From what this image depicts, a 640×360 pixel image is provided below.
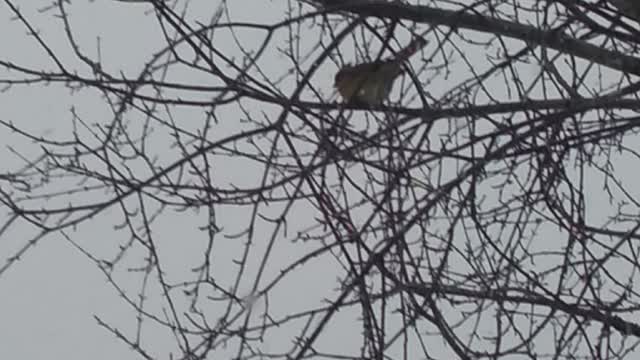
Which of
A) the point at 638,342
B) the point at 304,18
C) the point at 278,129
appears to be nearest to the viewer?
the point at 278,129

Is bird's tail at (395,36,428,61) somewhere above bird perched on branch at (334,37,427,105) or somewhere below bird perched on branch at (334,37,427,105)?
above

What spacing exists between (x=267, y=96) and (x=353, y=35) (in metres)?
0.45

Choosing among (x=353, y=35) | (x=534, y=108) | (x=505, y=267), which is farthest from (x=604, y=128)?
(x=353, y=35)

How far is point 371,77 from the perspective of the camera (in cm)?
435

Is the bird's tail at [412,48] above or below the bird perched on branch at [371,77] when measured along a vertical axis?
above

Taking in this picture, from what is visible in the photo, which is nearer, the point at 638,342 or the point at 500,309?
the point at 500,309

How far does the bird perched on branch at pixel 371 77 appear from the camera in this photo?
14.1 ft

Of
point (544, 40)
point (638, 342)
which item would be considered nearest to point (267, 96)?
point (544, 40)

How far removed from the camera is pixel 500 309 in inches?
167

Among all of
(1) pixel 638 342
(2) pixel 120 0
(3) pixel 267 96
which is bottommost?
(1) pixel 638 342

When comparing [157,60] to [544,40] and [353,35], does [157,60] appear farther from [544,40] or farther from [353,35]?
[544,40]

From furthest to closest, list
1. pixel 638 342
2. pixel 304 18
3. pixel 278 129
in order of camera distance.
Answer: pixel 638 342
pixel 304 18
pixel 278 129

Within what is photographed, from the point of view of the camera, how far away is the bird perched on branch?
430 centimetres

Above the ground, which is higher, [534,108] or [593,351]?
[534,108]
